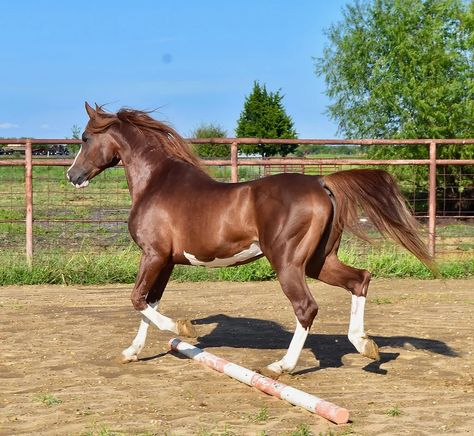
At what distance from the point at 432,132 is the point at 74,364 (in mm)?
19760

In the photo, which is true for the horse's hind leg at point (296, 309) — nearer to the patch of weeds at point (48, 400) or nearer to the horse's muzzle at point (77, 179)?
the patch of weeds at point (48, 400)

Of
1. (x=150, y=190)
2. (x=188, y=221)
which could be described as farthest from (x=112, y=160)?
(x=188, y=221)

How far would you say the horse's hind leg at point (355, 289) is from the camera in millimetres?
6699

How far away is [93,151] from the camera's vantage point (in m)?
8.11

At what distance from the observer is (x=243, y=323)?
9.44 metres

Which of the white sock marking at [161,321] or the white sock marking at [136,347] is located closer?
the white sock marking at [161,321]

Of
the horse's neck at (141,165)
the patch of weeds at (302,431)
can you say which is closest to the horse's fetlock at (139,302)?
the horse's neck at (141,165)

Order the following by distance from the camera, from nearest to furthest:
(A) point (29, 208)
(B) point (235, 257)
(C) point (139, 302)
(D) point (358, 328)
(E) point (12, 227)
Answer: (D) point (358, 328) → (B) point (235, 257) → (C) point (139, 302) → (A) point (29, 208) → (E) point (12, 227)

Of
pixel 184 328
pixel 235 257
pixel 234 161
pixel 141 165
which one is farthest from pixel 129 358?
pixel 234 161

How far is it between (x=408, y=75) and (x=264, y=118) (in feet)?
113

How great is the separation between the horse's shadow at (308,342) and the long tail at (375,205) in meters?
1.06

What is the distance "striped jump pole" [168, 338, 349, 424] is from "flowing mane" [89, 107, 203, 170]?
68.7 inches

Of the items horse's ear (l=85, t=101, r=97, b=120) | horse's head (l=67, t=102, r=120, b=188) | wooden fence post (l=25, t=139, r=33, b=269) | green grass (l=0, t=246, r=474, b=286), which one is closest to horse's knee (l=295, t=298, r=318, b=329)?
horse's head (l=67, t=102, r=120, b=188)

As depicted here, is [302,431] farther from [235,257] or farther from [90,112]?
[90,112]
